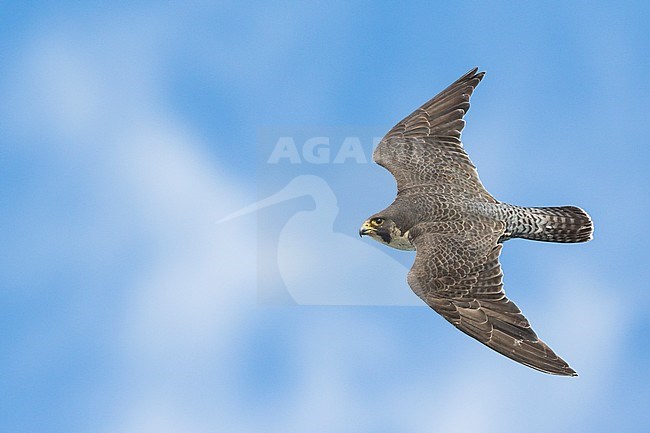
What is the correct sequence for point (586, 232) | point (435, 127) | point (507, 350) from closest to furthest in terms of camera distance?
point (507, 350) → point (586, 232) → point (435, 127)

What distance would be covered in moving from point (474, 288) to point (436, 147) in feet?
11.5

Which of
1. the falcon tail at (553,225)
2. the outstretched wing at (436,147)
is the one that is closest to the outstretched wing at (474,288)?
the falcon tail at (553,225)

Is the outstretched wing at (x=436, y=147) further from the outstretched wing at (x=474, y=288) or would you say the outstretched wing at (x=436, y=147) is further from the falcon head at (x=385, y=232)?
the outstretched wing at (x=474, y=288)

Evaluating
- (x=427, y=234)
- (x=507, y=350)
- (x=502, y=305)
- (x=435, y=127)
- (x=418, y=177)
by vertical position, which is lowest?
(x=507, y=350)

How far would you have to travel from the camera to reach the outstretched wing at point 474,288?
37.7 ft

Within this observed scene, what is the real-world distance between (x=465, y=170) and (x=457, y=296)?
9.99 feet

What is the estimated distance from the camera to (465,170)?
14.4 m

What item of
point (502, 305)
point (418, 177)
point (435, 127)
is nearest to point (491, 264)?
point (502, 305)

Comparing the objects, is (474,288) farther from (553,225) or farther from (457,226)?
(553,225)

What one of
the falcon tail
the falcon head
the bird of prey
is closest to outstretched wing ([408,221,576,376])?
the bird of prey

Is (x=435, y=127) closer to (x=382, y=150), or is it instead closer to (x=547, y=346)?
(x=382, y=150)

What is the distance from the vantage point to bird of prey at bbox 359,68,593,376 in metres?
11.8

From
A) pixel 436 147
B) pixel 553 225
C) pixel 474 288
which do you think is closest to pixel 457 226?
pixel 474 288

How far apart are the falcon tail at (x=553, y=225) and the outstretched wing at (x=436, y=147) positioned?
2.50 ft
